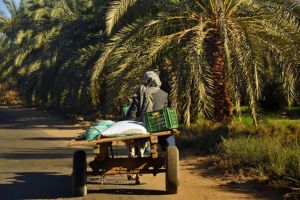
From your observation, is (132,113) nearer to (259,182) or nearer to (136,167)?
(136,167)

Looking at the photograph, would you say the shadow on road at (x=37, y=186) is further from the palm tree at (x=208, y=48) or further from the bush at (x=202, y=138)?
the palm tree at (x=208, y=48)

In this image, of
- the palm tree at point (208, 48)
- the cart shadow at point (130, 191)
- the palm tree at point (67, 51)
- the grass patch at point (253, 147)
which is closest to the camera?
the cart shadow at point (130, 191)

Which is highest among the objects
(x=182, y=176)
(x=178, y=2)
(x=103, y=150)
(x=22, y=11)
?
(x=22, y=11)

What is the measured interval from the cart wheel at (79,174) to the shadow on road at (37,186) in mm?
246

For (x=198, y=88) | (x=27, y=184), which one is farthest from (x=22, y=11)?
(x=27, y=184)

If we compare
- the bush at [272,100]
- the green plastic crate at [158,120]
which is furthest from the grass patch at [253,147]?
the bush at [272,100]

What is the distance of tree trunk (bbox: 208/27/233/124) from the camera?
16.2 metres

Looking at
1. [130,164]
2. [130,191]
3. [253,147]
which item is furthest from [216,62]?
[130,164]

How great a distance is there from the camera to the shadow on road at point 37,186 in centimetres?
891

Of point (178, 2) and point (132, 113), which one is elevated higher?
point (178, 2)

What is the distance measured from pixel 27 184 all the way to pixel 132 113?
242 cm

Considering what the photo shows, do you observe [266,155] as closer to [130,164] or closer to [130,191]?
[130,191]

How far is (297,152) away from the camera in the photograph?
9633mm

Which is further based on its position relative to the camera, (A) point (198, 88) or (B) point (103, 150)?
(A) point (198, 88)
